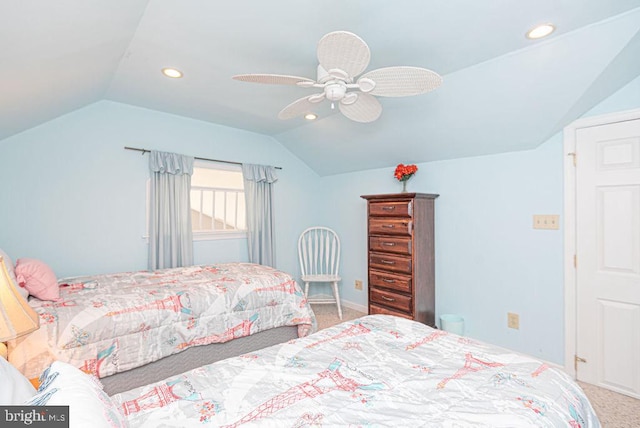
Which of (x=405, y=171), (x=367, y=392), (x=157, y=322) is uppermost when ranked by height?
(x=405, y=171)

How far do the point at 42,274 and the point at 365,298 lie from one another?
340 cm

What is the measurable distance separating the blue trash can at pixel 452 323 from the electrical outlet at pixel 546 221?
116 centimetres

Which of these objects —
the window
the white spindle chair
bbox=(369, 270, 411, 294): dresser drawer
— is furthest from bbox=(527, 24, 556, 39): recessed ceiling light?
the window

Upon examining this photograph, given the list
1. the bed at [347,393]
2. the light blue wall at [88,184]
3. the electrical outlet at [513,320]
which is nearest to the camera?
the bed at [347,393]

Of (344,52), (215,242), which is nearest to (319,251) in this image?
(215,242)

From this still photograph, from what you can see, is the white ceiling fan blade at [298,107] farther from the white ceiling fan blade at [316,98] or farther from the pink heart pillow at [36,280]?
the pink heart pillow at [36,280]

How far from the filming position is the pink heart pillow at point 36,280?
192 cm

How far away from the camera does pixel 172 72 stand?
8.14ft

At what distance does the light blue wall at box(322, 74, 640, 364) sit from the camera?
8.45 feet

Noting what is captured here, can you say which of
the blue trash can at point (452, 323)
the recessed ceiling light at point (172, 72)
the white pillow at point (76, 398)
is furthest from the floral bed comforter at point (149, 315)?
the recessed ceiling light at point (172, 72)

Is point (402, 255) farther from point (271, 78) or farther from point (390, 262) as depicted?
point (271, 78)

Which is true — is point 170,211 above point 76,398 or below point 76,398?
above

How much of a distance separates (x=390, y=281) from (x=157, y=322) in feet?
7.16

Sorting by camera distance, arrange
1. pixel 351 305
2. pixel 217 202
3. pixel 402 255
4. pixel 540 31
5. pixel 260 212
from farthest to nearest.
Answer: pixel 351 305 → pixel 260 212 → pixel 217 202 → pixel 402 255 → pixel 540 31
